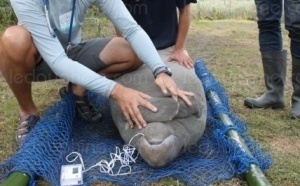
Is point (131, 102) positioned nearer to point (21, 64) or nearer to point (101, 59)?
point (101, 59)

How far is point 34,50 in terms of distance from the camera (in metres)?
2.47

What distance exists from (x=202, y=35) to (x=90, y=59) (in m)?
3.76

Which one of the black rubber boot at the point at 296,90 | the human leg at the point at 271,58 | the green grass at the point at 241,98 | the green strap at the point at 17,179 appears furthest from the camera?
the human leg at the point at 271,58

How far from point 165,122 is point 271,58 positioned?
4.00 ft

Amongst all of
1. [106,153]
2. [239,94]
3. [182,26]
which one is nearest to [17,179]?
[106,153]

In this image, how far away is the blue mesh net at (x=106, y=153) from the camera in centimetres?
209

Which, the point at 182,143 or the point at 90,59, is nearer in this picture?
the point at 182,143

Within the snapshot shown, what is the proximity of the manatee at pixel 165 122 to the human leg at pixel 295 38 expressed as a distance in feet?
2.44

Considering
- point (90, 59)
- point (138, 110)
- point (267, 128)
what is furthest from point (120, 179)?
point (267, 128)

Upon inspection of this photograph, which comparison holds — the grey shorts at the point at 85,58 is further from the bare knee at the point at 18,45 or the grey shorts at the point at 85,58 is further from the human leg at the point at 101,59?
the bare knee at the point at 18,45

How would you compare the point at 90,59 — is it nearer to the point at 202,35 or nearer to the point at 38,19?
the point at 38,19

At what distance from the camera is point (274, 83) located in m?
3.15

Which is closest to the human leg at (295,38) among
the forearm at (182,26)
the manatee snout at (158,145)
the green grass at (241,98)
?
the green grass at (241,98)

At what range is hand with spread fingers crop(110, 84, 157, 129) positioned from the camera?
7.05 ft
